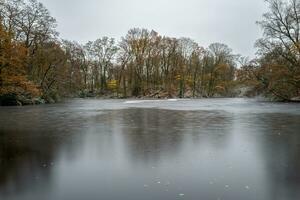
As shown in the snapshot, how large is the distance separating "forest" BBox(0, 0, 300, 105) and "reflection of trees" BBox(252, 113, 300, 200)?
1574cm

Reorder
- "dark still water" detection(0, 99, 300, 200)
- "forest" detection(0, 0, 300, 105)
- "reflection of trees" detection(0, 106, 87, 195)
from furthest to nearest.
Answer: "forest" detection(0, 0, 300, 105), "reflection of trees" detection(0, 106, 87, 195), "dark still water" detection(0, 99, 300, 200)

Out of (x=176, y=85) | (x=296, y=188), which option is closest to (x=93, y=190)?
(x=296, y=188)

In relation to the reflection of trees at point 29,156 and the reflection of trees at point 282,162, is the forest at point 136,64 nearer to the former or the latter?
the reflection of trees at point 29,156

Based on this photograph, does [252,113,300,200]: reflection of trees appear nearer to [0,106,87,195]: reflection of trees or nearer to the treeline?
[0,106,87,195]: reflection of trees

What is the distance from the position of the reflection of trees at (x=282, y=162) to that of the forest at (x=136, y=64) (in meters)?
15.7

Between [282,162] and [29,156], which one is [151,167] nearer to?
[282,162]

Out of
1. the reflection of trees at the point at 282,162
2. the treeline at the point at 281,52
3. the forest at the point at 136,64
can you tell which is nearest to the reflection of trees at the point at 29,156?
the reflection of trees at the point at 282,162

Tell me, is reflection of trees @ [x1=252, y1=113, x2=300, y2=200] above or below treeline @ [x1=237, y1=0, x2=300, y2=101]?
below

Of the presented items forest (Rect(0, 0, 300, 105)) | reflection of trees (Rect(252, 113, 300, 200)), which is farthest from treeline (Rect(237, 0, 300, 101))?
reflection of trees (Rect(252, 113, 300, 200))

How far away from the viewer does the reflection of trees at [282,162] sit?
500cm

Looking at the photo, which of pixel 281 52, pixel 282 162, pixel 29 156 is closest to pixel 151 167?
pixel 282 162

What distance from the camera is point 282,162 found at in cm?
688

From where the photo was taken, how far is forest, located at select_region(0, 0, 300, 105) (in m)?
35.5

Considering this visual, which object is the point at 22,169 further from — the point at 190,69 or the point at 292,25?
the point at 190,69
